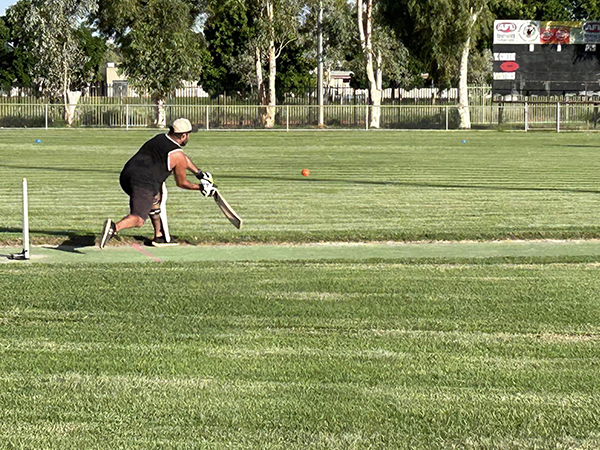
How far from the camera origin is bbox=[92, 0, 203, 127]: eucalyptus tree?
58562mm

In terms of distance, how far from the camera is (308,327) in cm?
791

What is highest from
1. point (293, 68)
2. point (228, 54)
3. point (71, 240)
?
point (228, 54)

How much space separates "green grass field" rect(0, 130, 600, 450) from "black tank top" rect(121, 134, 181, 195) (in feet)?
3.00

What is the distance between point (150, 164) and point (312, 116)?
46225mm

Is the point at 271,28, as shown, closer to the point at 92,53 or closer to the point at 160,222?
the point at 92,53

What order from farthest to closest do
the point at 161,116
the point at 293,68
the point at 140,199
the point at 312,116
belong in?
the point at 293,68
the point at 312,116
the point at 161,116
the point at 140,199

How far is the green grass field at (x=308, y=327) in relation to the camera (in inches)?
218

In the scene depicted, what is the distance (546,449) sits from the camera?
16.9ft

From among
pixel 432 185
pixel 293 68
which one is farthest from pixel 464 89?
pixel 432 185

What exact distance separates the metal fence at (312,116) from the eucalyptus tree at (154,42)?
11.9ft

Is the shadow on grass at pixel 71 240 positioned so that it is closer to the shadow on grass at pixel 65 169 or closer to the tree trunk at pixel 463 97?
the shadow on grass at pixel 65 169

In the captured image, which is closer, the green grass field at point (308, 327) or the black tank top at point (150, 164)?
the green grass field at point (308, 327)

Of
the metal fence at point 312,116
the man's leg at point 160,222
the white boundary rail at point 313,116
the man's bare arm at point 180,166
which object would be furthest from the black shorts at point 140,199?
the metal fence at point 312,116

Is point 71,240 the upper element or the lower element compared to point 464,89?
lower
